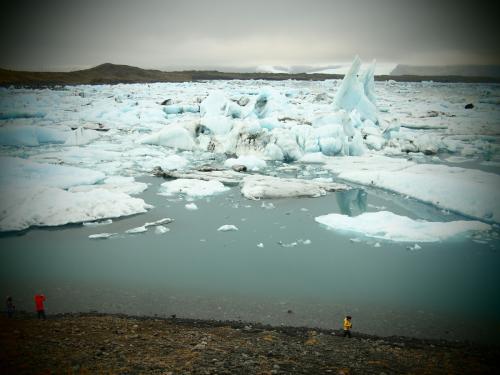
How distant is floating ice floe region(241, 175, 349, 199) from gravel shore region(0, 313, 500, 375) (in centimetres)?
684

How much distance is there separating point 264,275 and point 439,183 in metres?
7.63

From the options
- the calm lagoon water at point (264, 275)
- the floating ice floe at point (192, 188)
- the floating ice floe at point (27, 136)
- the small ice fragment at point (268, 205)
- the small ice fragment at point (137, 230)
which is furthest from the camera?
the floating ice floe at point (27, 136)

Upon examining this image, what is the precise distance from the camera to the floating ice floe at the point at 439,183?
10445 millimetres

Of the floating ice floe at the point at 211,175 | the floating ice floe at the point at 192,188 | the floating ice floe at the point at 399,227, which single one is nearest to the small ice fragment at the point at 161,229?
the floating ice floe at the point at 192,188

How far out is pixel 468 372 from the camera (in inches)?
185

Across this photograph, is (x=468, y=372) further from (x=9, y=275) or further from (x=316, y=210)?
(x=9, y=275)

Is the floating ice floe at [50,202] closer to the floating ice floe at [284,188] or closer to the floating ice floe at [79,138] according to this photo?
the floating ice floe at [284,188]

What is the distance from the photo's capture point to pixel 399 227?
9.48 m

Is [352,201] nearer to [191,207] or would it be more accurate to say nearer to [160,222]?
[191,207]

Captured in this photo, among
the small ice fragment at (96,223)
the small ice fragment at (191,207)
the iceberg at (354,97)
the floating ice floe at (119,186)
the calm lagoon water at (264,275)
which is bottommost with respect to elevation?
the calm lagoon water at (264,275)

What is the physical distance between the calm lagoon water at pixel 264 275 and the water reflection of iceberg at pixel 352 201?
1.81m

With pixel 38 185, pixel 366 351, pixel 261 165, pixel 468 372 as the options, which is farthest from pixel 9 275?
pixel 261 165

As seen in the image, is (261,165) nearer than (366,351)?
No

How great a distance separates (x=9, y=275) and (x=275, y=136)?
13.4m
